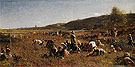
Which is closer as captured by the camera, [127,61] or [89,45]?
[127,61]

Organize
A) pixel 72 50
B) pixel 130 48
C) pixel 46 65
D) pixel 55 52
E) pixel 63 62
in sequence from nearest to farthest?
pixel 46 65
pixel 63 62
pixel 55 52
pixel 72 50
pixel 130 48

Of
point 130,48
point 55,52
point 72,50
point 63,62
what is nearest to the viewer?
point 63,62

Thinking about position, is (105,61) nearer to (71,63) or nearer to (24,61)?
(71,63)

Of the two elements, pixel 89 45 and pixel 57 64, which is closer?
pixel 57 64

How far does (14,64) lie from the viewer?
10.3 m

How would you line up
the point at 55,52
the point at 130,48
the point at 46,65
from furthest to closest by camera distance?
the point at 130,48, the point at 55,52, the point at 46,65

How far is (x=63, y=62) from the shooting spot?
35.3 feet

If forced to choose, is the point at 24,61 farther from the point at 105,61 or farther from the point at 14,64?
the point at 105,61

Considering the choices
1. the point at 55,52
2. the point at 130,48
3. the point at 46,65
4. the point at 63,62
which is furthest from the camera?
the point at 130,48

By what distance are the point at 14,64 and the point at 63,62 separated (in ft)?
11.6

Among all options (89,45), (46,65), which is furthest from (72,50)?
(46,65)

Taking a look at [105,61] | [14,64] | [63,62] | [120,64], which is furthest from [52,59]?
[120,64]

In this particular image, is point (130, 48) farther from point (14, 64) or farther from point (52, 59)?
point (14, 64)

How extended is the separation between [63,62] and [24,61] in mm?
2950
